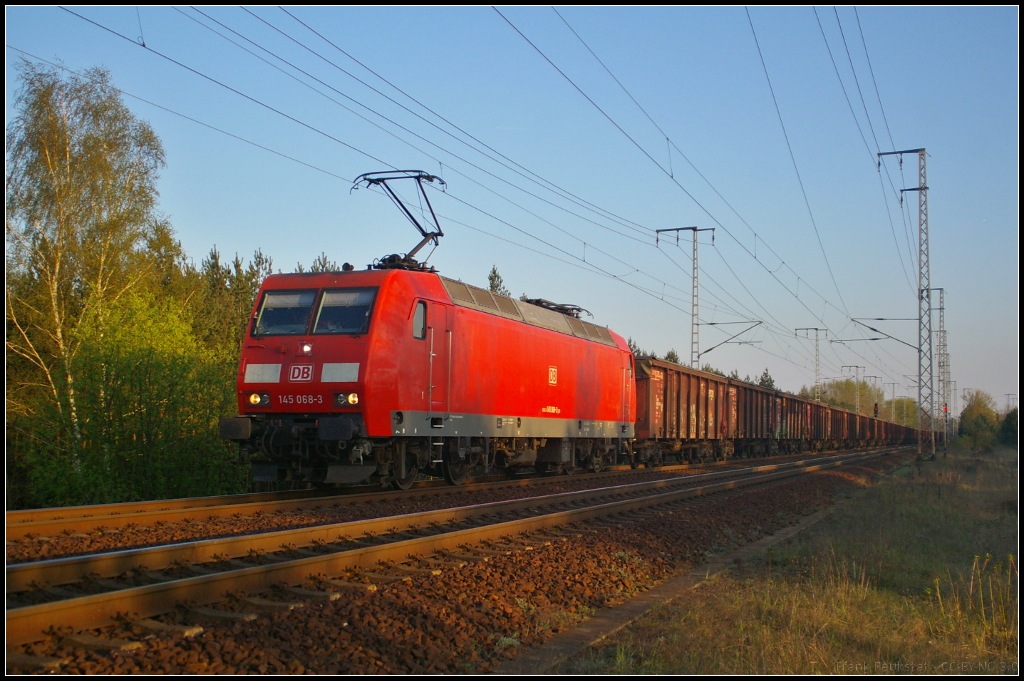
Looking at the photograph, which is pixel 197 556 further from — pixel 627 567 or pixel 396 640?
pixel 627 567

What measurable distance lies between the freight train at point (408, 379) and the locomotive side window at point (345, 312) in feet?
0.06

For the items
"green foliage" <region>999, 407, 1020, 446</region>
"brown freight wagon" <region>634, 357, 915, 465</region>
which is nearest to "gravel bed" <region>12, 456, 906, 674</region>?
"brown freight wagon" <region>634, 357, 915, 465</region>

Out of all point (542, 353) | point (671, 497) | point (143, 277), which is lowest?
point (671, 497)

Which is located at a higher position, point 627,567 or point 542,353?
point 542,353

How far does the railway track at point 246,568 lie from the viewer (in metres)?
5.02

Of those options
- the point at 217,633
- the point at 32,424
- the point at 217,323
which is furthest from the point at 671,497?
the point at 217,323

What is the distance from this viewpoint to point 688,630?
586cm

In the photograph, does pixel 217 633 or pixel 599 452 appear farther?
pixel 599 452

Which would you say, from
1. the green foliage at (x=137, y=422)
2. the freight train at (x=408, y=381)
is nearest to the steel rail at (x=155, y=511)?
the freight train at (x=408, y=381)

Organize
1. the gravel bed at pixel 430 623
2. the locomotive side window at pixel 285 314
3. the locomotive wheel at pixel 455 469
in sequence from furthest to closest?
the locomotive wheel at pixel 455 469, the locomotive side window at pixel 285 314, the gravel bed at pixel 430 623

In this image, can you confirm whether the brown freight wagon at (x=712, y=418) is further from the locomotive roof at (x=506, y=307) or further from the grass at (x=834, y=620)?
the grass at (x=834, y=620)

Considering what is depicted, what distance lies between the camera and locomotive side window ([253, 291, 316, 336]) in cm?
1216

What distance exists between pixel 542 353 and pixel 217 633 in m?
12.1

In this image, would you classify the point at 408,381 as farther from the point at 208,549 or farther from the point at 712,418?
the point at 712,418
